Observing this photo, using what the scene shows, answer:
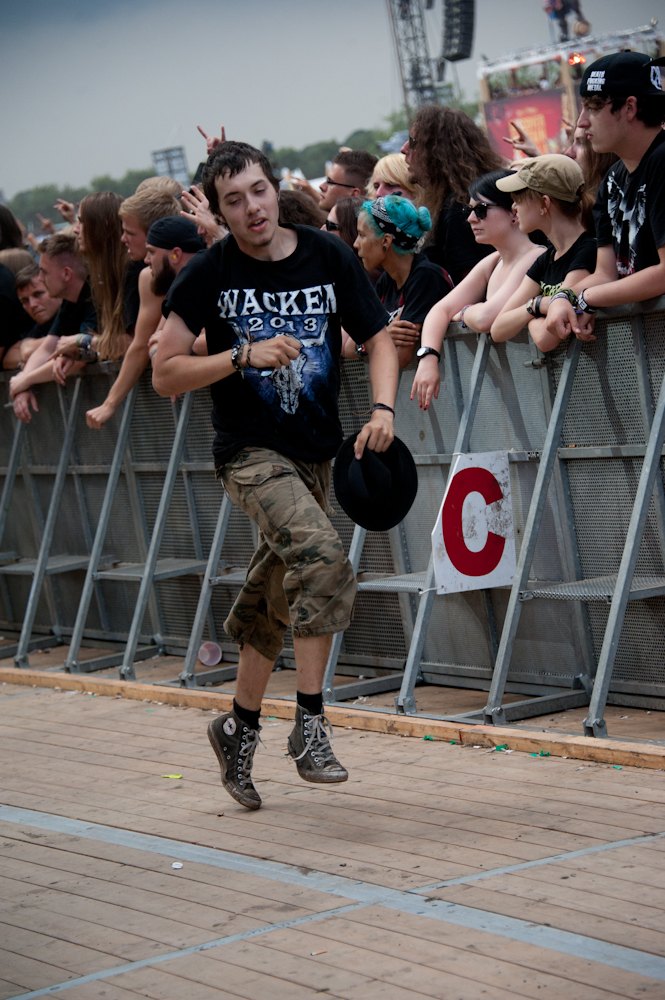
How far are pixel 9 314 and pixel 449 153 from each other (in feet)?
12.6

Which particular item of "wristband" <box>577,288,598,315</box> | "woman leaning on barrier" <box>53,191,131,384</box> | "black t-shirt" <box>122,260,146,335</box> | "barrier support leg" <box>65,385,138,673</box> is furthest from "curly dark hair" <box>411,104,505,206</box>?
"barrier support leg" <box>65,385,138,673</box>

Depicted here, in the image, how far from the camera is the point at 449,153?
5.82m

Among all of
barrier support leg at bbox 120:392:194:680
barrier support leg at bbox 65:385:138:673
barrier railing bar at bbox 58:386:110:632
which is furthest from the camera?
barrier railing bar at bbox 58:386:110:632

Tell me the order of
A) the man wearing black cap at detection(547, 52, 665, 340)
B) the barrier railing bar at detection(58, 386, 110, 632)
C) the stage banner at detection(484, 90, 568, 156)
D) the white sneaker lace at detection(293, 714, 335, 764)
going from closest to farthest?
the white sneaker lace at detection(293, 714, 335, 764), the man wearing black cap at detection(547, 52, 665, 340), the barrier railing bar at detection(58, 386, 110, 632), the stage banner at detection(484, 90, 568, 156)

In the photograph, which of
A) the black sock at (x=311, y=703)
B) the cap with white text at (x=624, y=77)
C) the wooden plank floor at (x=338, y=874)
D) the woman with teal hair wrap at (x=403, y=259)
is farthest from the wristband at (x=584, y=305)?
the black sock at (x=311, y=703)

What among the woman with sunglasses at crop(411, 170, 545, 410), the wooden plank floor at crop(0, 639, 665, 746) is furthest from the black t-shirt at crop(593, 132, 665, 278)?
the wooden plank floor at crop(0, 639, 665, 746)

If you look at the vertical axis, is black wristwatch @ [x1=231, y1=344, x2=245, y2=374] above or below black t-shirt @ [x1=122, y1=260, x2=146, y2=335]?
below

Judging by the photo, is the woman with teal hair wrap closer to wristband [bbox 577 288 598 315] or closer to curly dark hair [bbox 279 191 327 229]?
curly dark hair [bbox 279 191 327 229]

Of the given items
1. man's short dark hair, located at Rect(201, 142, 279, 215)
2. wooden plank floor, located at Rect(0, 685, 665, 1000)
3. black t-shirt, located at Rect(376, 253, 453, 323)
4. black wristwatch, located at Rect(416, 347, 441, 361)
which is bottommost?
wooden plank floor, located at Rect(0, 685, 665, 1000)

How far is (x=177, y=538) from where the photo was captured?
740cm

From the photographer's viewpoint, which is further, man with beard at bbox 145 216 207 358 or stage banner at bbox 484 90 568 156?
stage banner at bbox 484 90 568 156

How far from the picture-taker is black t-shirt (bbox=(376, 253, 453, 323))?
5.62 metres

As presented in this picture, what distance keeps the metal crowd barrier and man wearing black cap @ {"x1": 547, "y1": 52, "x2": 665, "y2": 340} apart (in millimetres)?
183

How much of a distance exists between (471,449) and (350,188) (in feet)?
8.52
